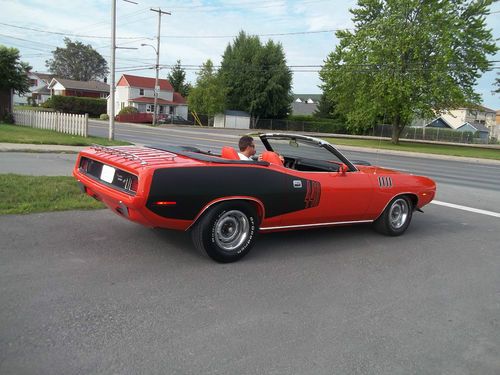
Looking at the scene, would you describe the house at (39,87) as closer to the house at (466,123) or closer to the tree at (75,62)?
the tree at (75,62)

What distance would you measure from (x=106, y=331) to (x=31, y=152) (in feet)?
35.2

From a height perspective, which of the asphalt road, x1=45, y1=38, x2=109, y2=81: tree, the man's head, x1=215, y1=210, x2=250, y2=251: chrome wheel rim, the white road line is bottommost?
the asphalt road

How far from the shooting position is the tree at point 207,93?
60000mm

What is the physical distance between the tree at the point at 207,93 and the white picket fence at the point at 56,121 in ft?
127

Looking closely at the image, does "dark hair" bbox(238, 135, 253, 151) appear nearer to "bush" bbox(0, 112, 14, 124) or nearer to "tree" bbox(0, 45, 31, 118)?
"tree" bbox(0, 45, 31, 118)

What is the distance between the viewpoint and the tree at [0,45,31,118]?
21.3 metres

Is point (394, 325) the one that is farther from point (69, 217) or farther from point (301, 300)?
point (69, 217)

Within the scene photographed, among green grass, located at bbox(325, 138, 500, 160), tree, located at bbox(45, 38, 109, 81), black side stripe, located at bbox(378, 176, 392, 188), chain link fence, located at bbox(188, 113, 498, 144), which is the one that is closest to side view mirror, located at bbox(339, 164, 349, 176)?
black side stripe, located at bbox(378, 176, 392, 188)

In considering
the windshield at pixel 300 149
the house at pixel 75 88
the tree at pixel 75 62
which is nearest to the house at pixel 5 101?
the windshield at pixel 300 149

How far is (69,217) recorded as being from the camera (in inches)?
239

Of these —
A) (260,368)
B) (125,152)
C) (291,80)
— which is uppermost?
(291,80)

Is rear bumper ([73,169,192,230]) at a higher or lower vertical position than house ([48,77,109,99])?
lower

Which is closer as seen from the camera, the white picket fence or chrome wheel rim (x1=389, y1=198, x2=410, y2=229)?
chrome wheel rim (x1=389, y1=198, x2=410, y2=229)

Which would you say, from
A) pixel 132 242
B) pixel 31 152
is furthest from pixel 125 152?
pixel 31 152
